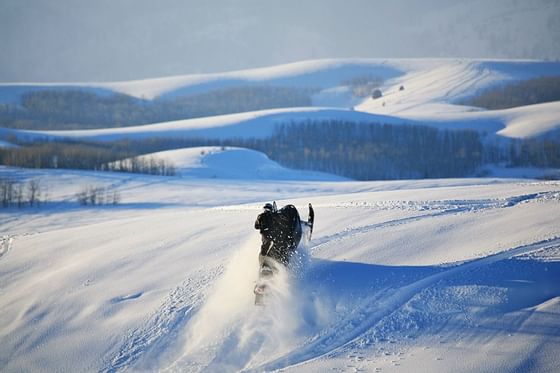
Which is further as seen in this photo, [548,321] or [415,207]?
[415,207]

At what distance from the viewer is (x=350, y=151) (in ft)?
327

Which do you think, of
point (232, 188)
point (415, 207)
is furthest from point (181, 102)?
point (415, 207)

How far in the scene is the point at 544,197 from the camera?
53.5 ft

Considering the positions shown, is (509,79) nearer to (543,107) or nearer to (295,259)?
(543,107)

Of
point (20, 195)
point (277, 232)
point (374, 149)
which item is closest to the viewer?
point (277, 232)

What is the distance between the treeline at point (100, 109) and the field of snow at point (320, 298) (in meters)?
136

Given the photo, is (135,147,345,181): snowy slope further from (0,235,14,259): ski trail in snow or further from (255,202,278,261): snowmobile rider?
(255,202,278,261): snowmobile rider

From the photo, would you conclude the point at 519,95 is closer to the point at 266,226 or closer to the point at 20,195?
the point at 20,195

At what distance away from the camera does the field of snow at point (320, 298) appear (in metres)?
8.72

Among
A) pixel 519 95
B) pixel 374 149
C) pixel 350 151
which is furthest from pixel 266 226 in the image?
pixel 519 95

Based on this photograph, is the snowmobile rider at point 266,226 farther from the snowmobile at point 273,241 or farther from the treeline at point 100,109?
the treeline at point 100,109

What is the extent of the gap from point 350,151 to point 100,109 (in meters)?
102

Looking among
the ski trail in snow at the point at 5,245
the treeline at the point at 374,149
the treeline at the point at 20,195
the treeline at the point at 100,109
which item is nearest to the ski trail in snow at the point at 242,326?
the ski trail in snow at the point at 5,245

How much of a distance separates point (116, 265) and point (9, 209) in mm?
38699
